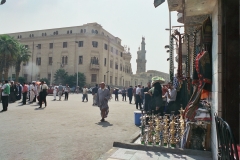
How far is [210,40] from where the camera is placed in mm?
4203

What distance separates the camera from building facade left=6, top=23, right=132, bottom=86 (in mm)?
54844

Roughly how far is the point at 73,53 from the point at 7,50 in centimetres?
2421

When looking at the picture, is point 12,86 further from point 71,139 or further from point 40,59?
point 40,59

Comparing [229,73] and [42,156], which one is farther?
[42,156]

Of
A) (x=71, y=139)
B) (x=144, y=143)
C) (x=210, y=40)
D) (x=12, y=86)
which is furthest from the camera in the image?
(x=12, y=86)

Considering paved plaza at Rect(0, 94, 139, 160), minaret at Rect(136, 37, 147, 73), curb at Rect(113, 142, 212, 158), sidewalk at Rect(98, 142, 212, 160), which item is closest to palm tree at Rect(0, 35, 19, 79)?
paved plaza at Rect(0, 94, 139, 160)

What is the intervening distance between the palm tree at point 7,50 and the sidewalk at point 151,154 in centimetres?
3321

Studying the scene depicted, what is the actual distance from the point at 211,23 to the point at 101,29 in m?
56.6

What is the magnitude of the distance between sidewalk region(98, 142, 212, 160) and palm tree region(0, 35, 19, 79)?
109ft

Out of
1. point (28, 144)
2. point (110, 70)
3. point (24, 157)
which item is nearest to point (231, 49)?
point (24, 157)

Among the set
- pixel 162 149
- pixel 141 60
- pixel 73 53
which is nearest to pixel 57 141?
pixel 162 149

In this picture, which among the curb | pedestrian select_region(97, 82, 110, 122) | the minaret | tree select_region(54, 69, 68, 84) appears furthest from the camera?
the minaret

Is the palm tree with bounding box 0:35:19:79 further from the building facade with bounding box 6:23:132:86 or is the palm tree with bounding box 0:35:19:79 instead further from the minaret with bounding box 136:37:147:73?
the minaret with bounding box 136:37:147:73

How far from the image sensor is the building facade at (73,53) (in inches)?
2159
